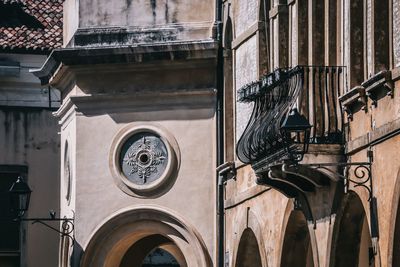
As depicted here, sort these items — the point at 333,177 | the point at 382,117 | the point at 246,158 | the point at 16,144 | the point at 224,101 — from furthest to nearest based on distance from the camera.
A: the point at 16,144 < the point at 224,101 < the point at 246,158 < the point at 333,177 < the point at 382,117

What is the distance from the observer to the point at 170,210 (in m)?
36.7

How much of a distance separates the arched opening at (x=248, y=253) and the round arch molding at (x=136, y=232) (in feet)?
7.43

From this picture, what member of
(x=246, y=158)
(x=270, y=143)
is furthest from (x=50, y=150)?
(x=270, y=143)

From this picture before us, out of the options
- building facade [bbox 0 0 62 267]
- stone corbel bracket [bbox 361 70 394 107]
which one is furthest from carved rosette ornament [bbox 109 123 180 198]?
stone corbel bracket [bbox 361 70 394 107]

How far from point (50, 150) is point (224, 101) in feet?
34.2

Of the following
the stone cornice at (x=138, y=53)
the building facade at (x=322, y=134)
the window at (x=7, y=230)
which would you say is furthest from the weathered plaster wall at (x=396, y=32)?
the window at (x=7, y=230)

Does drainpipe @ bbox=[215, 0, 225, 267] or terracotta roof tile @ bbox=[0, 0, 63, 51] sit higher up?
terracotta roof tile @ bbox=[0, 0, 63, 51]

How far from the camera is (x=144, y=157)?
3719cm

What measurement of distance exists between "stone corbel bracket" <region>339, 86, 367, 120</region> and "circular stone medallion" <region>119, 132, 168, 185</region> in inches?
412

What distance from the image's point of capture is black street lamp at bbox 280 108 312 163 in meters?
25.5

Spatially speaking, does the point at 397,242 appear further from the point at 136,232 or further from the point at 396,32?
the point at 136,232

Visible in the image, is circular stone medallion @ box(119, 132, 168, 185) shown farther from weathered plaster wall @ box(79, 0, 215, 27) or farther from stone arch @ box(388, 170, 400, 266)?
stone arch @ box(388, 170, 400, 266)

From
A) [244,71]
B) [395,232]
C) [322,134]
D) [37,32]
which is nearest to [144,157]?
[244,71]

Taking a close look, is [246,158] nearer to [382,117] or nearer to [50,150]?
[382,117]
